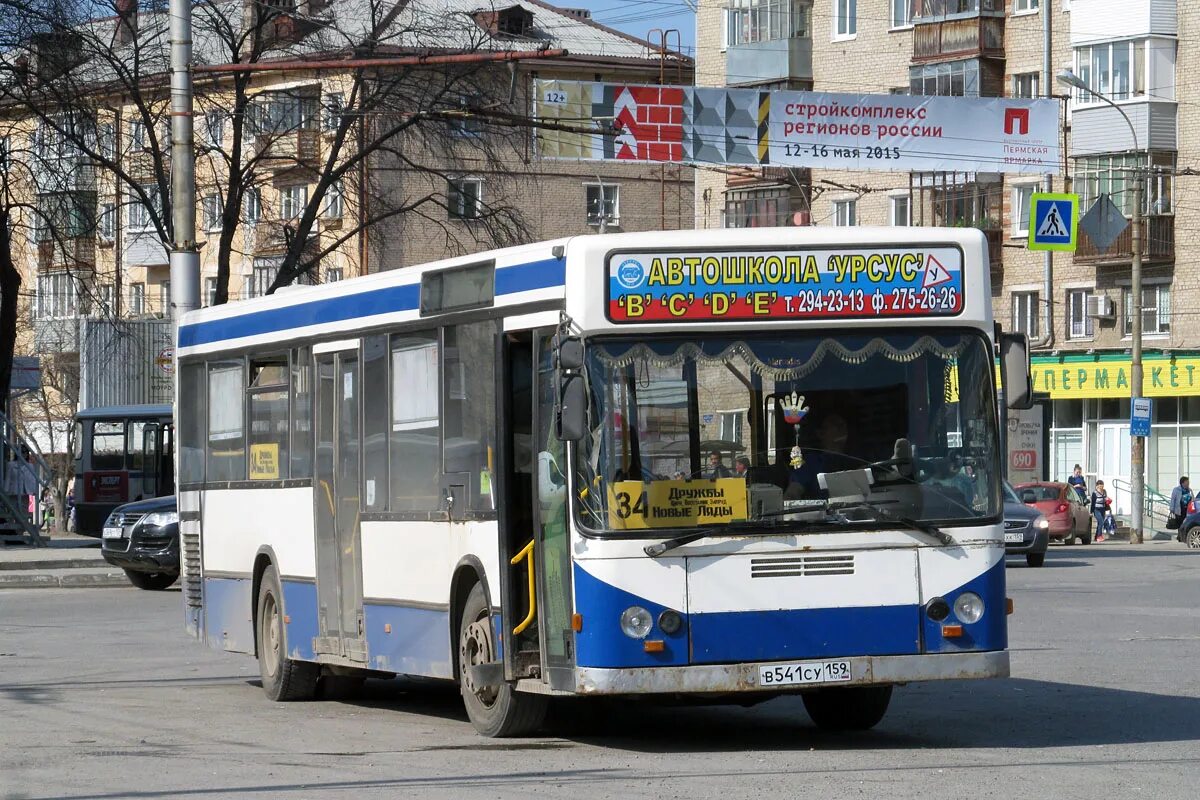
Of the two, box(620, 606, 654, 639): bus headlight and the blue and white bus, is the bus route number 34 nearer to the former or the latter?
the blue and white bus

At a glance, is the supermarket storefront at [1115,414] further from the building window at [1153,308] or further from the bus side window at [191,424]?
the bus side window at [191,424]

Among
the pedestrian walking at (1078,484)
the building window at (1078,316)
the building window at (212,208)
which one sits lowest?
the pedestrian walking at (1078,484)

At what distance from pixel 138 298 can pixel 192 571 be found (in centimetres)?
6159

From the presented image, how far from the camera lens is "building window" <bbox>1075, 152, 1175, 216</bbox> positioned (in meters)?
55.6

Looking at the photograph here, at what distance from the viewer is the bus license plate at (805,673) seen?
10.8 metres

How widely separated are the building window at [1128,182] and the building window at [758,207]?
9.02 meters

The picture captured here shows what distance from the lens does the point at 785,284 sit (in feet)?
36.6

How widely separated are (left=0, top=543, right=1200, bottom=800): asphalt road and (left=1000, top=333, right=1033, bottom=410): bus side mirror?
5.67 ft

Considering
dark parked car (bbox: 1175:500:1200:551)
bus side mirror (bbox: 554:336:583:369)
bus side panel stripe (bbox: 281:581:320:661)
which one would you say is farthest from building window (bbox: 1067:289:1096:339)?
bus side mirror (bbox: 554:336:583:369)

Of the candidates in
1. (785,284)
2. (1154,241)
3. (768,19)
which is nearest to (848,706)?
(785,284)

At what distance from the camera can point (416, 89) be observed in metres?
37.6

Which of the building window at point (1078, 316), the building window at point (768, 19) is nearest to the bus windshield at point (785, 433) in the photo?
the building window at point (1078, 316)

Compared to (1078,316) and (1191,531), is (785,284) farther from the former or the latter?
(1078,316)

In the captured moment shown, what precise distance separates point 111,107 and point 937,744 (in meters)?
26.8
